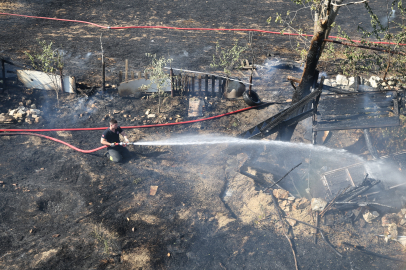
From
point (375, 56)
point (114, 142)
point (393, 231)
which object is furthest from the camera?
point (375, 56)

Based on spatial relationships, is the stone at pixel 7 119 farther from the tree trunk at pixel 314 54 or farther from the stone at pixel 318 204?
the stone at pixel 318 204

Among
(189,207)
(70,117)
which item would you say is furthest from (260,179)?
(70,117)

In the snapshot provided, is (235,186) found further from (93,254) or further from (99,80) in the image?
(99,80)

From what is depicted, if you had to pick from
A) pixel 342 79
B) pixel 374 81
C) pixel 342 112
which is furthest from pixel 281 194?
pixel 374 81

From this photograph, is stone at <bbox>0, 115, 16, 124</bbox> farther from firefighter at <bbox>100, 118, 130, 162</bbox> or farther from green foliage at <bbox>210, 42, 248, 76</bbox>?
green foliage at <bbox>210, 42, 248, 76</bbox>

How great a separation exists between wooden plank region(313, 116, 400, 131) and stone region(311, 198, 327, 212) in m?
1.82

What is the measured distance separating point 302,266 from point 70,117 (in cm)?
867

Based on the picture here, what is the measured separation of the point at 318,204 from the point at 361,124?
2.35m

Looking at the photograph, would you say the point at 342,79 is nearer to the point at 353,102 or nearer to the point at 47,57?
the point at 353,102

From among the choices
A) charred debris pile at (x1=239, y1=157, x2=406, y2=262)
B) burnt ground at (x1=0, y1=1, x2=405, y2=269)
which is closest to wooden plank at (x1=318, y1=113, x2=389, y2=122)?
charred debris pile at (x1=239, y1=157, x2=406, y2=262)

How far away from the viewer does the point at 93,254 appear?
5930 mm

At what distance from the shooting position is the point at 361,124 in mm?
7223

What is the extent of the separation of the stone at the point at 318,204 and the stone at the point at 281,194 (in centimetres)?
67

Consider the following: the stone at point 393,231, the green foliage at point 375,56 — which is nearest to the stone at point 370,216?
the stone at point 393,231
